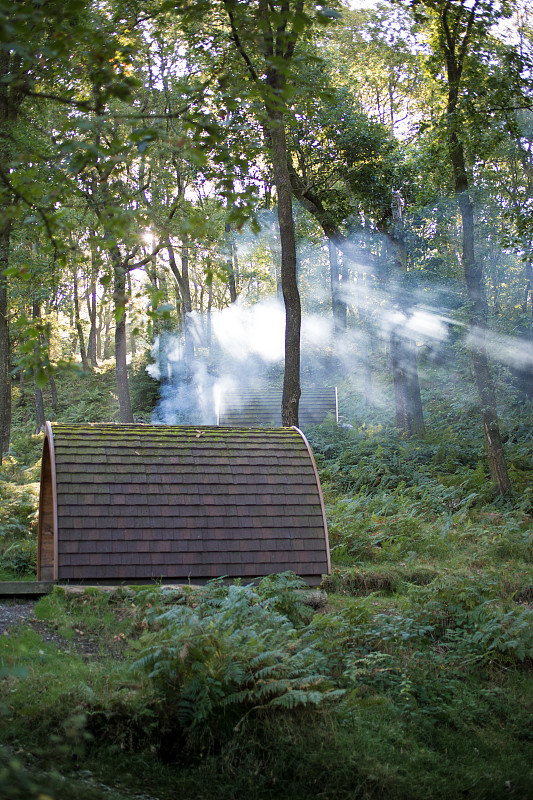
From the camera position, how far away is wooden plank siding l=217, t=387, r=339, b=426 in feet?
68.3

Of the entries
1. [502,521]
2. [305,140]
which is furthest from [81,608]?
[305,140]

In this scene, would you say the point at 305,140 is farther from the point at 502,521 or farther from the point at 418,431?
the point at 502,521

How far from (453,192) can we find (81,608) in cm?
1360

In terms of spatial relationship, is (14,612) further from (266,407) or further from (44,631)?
(266,407)

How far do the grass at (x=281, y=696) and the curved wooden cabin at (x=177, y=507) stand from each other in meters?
0.57

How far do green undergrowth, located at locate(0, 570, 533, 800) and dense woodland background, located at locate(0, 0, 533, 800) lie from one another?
0.02 meters

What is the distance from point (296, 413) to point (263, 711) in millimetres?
8682

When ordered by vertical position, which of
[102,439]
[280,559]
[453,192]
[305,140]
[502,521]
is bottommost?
[502,521]

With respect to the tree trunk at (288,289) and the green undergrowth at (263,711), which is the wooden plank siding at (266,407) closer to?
the tree trunk at (288,289)

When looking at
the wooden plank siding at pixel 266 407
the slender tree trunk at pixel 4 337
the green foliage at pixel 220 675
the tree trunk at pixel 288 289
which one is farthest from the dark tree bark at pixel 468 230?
the green foliage at pixel 220 675

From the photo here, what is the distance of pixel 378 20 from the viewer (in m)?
19.6

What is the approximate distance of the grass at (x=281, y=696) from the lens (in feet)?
14.6

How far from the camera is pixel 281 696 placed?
4.83 metres

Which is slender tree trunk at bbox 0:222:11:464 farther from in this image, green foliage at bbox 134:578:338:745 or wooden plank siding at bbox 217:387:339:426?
green foliage at bbox 134:578:338:745
